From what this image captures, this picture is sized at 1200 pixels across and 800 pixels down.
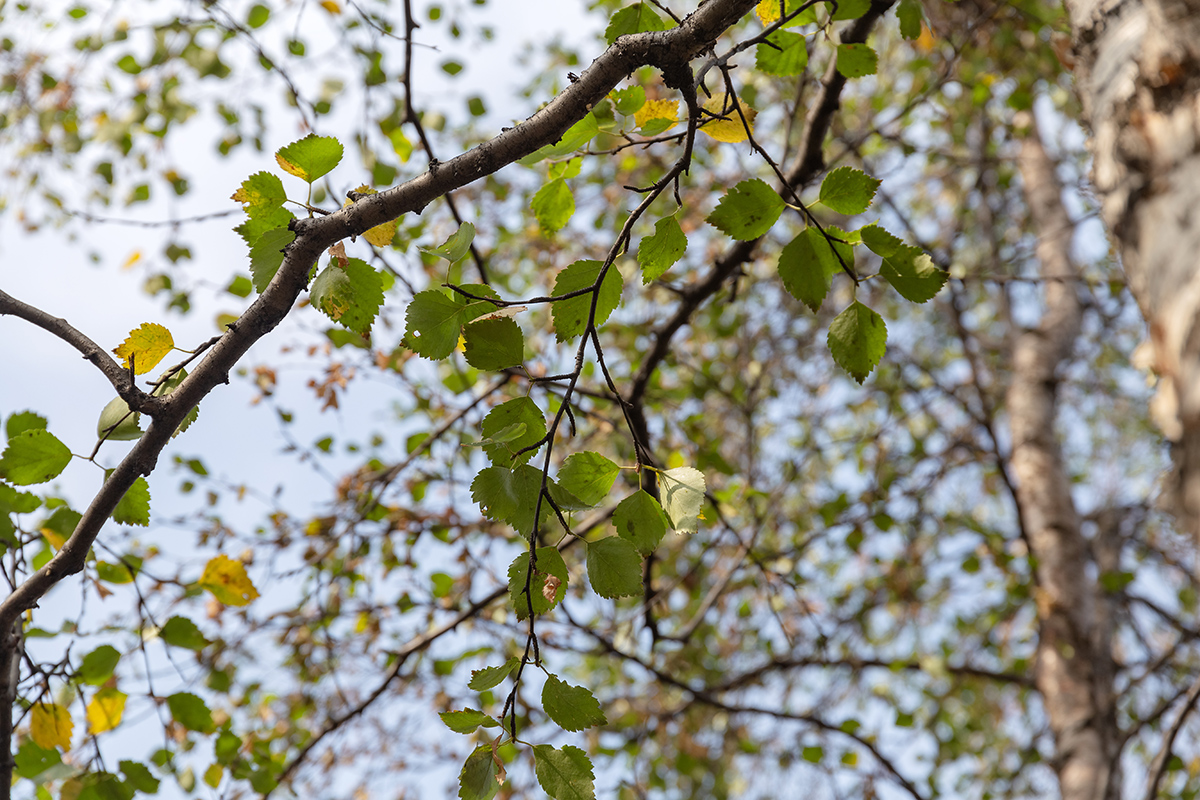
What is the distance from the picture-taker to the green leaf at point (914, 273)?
2.88 feet

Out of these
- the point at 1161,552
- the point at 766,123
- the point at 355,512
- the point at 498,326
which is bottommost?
the point at 498,326

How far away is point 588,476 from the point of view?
856mm

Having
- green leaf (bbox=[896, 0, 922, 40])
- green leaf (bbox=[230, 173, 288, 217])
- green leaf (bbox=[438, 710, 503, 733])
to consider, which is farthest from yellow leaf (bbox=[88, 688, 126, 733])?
green leaf (bbox=[896, 0, 922, 40])

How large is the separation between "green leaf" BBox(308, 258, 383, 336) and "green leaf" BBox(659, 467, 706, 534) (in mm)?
437

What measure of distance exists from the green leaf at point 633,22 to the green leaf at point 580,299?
37 cm

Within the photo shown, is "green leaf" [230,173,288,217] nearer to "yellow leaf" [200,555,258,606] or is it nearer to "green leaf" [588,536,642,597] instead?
"green leaf" [588,536,642,597]

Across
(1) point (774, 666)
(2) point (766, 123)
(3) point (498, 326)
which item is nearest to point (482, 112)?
(2) point (766, 123)

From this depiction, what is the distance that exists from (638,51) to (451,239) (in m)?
0.32

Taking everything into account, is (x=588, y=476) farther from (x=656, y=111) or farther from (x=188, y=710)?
(x=188, y=710)

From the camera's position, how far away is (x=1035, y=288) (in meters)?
4.34

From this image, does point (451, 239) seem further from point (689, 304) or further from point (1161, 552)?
point (1161, 552)

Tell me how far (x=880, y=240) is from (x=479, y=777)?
2.64 feet

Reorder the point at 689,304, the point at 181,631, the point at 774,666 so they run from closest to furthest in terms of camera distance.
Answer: the point at 181,631, the point at 689,304, the point at 774,666

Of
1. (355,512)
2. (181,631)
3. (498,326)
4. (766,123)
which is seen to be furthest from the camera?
(766,123)
